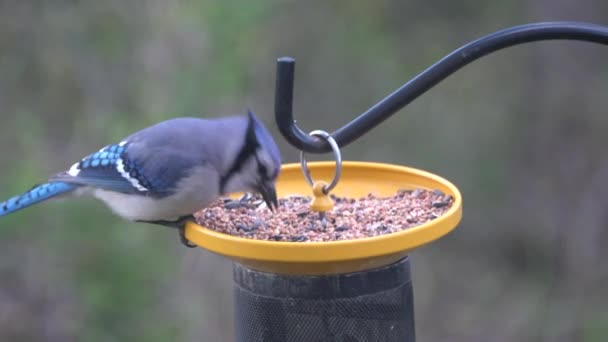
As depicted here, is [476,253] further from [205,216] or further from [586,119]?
[205,216]

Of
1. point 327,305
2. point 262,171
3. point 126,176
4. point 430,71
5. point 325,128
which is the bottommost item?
point 325,128

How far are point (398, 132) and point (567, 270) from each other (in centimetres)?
129

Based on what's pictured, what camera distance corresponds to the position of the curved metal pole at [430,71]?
7.34ft

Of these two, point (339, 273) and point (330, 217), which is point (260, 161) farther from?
point (339, 273)

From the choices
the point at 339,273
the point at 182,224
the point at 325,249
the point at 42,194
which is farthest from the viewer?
the point at 42,194

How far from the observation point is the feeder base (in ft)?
7.33

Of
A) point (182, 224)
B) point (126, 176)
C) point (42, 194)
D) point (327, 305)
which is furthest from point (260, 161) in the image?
point (42, 194)

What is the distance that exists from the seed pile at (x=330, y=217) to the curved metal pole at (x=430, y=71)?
225mm

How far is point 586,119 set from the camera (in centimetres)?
566

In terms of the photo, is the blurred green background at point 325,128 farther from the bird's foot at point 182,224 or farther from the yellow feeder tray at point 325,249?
the yellow feeder tray at point 325,249

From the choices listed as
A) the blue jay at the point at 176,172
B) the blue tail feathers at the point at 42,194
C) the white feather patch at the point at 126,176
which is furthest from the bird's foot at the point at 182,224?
the blue tail feathers at the point at 42,194

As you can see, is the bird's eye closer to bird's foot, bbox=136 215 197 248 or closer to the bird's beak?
the bird's beak

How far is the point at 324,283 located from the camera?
2.22 m

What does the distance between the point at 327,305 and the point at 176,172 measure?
33.4 inches
